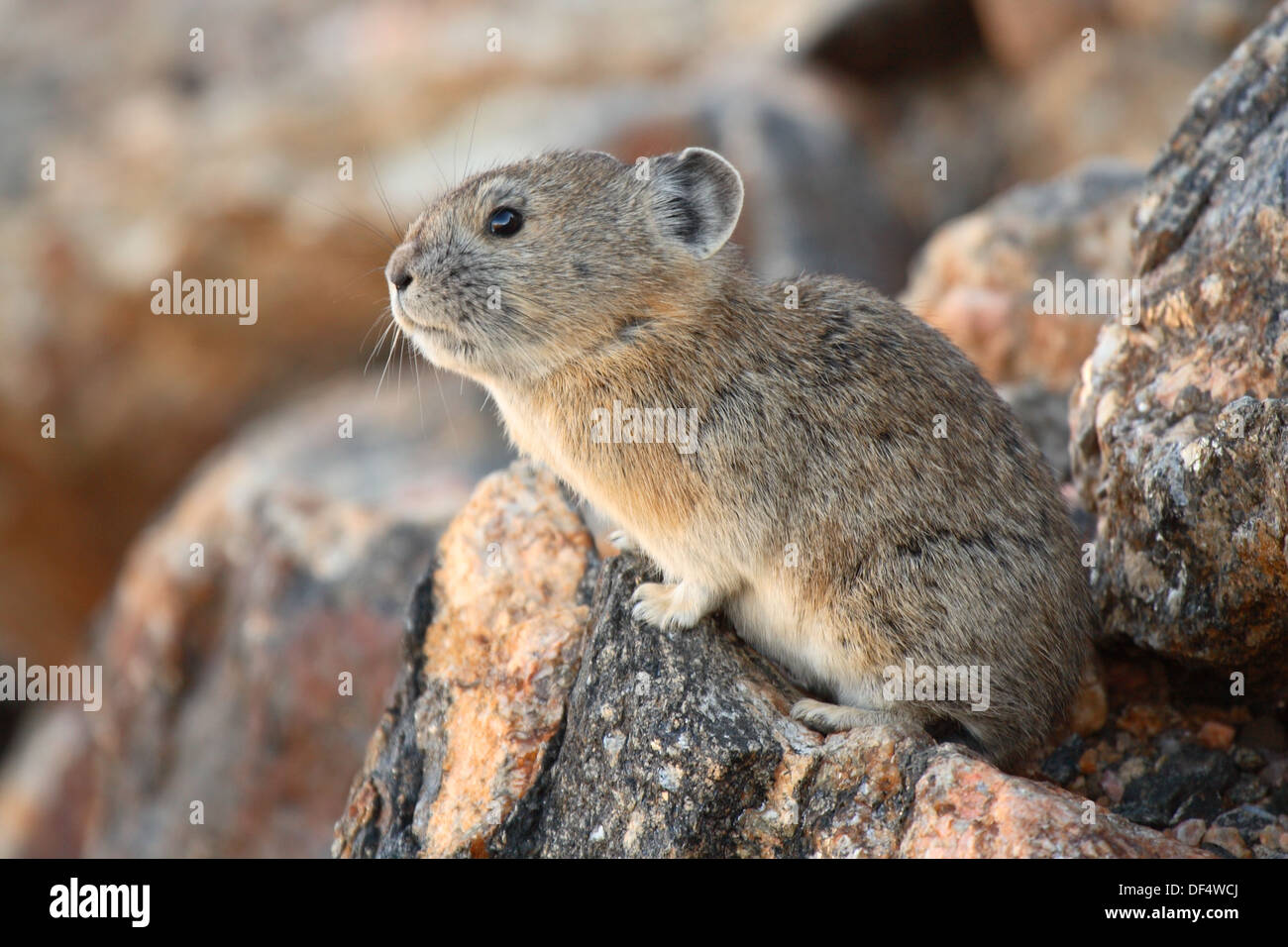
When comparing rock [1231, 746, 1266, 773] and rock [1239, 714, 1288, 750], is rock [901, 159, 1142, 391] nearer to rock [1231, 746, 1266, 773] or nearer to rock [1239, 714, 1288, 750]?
rock [1239, 714, 1288, 750]

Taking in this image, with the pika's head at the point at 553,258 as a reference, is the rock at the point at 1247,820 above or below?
below

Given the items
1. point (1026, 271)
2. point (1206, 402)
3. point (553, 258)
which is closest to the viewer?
point (1206, 402)

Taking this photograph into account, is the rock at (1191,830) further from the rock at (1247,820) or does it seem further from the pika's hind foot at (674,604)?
the pika's hind foot at (674,604)

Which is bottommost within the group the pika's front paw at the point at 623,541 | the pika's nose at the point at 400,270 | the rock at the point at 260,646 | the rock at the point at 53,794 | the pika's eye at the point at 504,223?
the rock at the point at 53,794

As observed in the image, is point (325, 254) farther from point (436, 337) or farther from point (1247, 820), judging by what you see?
point (1247, 820)

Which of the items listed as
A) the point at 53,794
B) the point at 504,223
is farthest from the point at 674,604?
the point at 53,794

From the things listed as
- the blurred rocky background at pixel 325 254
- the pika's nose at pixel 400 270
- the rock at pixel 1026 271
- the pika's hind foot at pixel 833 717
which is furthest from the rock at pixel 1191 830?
the pika's nose at pixel 400 270

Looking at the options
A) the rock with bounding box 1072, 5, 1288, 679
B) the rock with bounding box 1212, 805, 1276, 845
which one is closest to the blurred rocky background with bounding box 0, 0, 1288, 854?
the rock with bounding box 1072, 5, 1288, 679
